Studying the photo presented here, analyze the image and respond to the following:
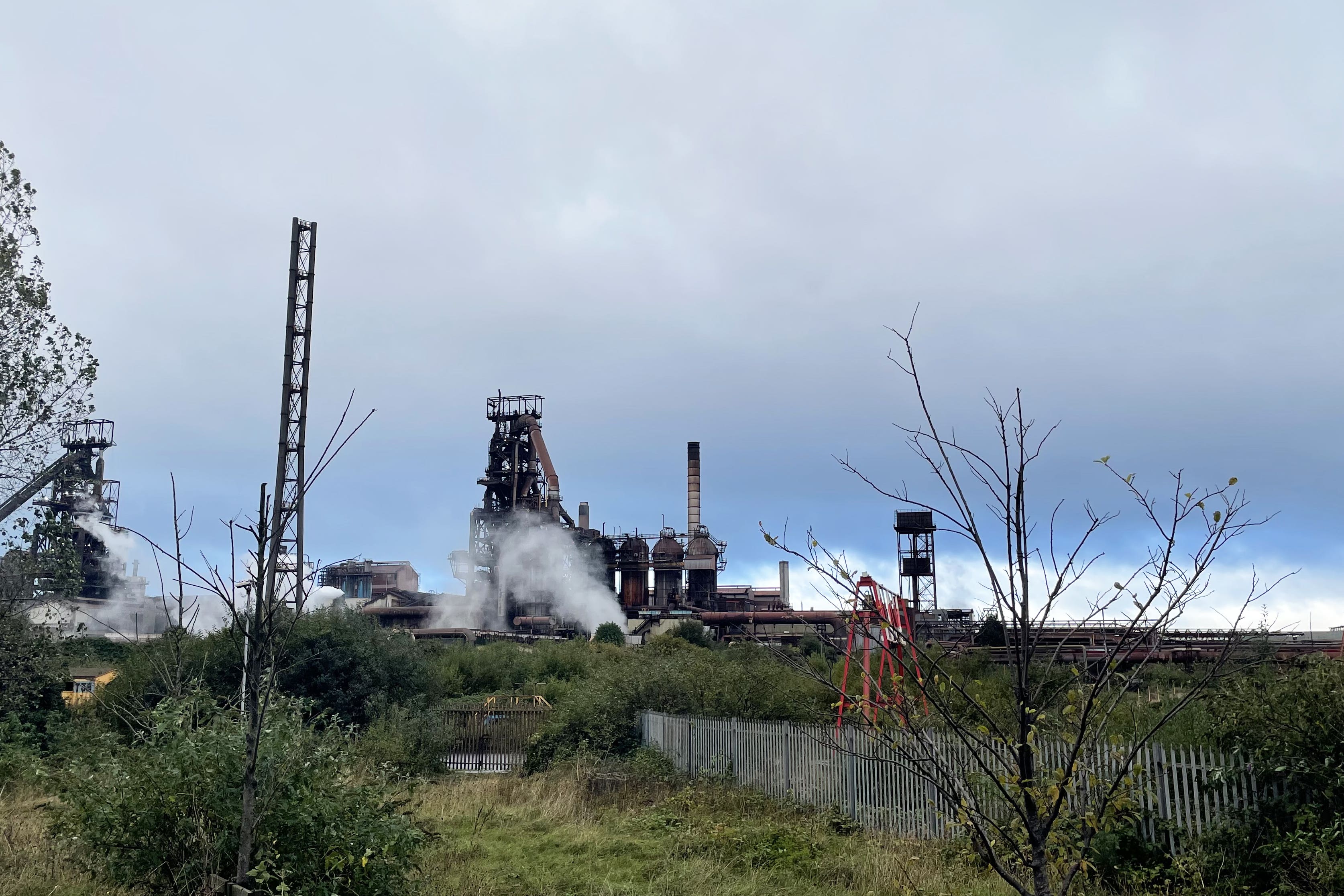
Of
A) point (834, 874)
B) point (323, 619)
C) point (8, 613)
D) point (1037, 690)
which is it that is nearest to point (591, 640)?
point (323, 619)

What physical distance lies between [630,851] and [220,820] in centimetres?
547

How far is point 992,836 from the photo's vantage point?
357 inches

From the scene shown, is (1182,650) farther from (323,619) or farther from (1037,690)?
(1037,690)

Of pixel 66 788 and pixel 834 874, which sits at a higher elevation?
pixel 66 788

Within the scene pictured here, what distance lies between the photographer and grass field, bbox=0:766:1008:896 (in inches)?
371

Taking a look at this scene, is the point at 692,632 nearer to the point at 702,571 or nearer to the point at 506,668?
the point at 702,571

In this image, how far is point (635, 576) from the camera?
7406 cm

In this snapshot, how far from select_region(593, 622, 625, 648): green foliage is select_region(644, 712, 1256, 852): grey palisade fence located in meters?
40.4

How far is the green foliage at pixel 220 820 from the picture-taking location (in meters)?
7.69

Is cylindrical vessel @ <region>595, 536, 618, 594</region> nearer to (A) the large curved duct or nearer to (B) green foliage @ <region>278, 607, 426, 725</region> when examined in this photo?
(A) the large curved duct

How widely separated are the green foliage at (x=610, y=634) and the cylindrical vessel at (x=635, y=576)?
33.6ft

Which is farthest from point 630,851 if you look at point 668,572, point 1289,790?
point 668,572

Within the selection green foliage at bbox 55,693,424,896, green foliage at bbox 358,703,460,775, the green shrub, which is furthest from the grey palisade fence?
the green shrub

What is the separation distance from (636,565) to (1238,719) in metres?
65.7
